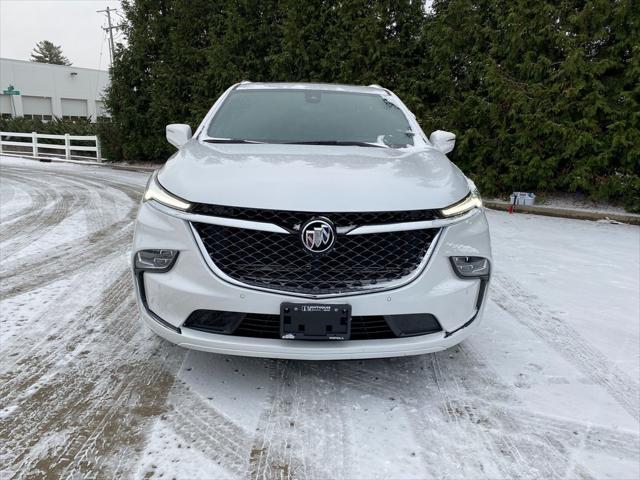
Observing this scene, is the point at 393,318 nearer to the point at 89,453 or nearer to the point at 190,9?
the point at 89,453

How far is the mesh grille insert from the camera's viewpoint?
85.0 inches

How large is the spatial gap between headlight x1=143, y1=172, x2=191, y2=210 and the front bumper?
0.06m

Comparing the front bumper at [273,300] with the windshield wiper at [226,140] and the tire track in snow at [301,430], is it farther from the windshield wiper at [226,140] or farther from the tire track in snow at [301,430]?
the windshield wiper at [226,140]

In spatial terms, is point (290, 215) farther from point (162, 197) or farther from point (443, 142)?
point (443, 142)

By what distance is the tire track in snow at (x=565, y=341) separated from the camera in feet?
8.29

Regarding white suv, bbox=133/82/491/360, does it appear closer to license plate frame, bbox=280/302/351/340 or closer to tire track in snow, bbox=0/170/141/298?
license plate frame, bbox=280/302/351/340

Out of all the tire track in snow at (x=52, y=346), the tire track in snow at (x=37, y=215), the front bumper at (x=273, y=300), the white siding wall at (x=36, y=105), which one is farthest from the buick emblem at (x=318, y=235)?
the white siding wall at (x=36, y=105)

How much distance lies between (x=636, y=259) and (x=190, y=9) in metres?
11.6

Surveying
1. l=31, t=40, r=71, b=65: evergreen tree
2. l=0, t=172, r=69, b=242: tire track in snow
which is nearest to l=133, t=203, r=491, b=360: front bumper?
l=0, t=172, r=69, b=242: tire track in snow

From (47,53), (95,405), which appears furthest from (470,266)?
(47,53)

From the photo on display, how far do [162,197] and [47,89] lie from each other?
5062 cm

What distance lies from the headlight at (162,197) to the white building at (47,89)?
41.4 metres

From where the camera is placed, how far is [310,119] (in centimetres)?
346

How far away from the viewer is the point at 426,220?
2248mm
